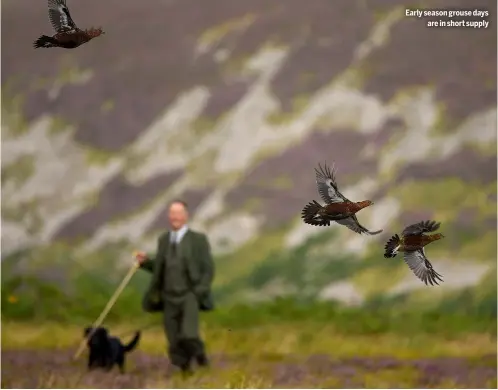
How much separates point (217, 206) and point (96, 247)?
0.59 meters

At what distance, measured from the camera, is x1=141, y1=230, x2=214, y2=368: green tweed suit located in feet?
14.0

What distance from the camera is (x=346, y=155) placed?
14.5 ft

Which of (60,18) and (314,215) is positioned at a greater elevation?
A: (60,18)

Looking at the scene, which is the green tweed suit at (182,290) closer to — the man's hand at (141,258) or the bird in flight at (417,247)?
the man's hand at (141,258)

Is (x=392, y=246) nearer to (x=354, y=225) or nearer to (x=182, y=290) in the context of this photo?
(x=354, y=225)

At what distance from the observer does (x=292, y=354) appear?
14.4 ft

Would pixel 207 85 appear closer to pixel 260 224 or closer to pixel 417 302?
pixel 260 224

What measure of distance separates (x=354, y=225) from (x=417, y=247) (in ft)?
1.04

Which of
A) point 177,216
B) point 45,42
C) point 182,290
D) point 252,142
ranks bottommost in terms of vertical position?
point 182,290

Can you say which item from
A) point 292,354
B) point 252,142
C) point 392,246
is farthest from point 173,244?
point 392,246

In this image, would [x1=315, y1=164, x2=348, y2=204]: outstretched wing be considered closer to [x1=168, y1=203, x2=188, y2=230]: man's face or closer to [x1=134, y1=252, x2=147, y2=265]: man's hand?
[x1=168, y1=203, x2=188, y2=230]: man's face

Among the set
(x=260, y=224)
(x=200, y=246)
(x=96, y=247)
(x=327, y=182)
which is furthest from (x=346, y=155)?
(x=96, y=247)

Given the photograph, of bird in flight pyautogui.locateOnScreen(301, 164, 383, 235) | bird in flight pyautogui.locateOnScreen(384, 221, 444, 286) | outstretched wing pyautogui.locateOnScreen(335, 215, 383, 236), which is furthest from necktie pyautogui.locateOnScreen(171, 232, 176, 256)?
bird in flight pyautogui.locateOnScreen(384, 221, 444, 286)

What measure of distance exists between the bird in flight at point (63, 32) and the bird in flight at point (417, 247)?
1.63 metres
